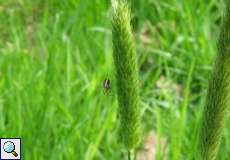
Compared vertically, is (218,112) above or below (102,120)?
above

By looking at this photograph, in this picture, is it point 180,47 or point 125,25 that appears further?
point 180,47

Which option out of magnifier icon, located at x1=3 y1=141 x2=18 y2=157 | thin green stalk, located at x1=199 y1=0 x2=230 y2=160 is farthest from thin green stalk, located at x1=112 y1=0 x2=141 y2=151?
magnifier icon, located at x1=3 y1=141 x2=18 y2=157

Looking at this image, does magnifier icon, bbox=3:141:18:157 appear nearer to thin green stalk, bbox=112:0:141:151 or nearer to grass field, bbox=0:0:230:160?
grass field, bbox=0:0:230:160

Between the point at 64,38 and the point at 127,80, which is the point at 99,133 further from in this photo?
the point at 127,80

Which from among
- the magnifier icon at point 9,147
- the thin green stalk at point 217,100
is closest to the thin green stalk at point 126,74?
the thin green stalk at point 217,100

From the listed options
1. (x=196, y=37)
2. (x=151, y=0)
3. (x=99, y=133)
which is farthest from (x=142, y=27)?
(x=99, y=133)

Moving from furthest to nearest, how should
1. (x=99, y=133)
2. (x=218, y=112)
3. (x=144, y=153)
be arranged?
(x=144, y=153) < (x=99, y=133) < (x=218, y=112)
